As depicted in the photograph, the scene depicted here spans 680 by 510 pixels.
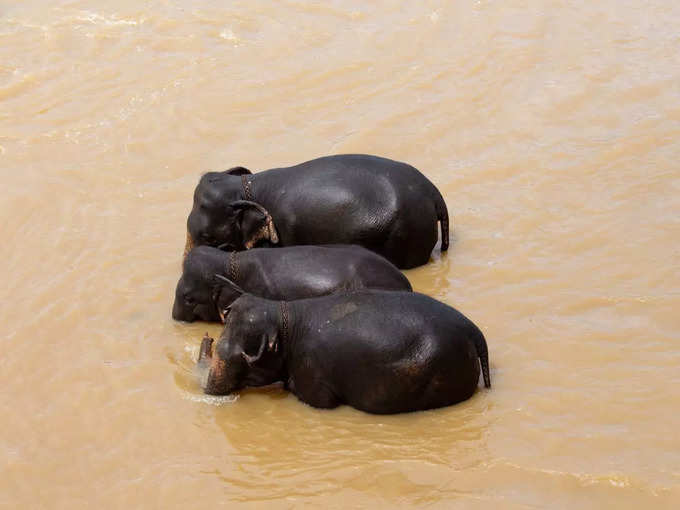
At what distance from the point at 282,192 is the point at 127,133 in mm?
2923

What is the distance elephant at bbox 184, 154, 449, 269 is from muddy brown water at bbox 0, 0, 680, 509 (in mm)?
365

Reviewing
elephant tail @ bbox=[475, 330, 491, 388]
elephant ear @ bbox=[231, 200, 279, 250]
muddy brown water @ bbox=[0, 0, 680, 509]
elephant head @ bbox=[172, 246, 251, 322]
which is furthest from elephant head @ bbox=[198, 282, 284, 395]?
elephant ear @ bbox=[231, 200, 279, 250]

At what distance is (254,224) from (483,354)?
96.2 inches

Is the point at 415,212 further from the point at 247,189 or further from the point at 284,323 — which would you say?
the point at 284,323

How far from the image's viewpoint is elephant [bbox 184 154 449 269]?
7496mm

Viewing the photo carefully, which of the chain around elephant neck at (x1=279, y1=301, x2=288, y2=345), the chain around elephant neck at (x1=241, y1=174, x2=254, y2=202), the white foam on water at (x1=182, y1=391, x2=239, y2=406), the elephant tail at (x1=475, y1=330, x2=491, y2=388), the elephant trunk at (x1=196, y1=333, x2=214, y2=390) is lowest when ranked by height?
the white foam on water at (x1=182, y1=391, x2=239, y2=406)

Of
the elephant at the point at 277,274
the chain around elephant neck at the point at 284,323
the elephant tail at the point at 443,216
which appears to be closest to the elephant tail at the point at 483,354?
the elephant at the point at 277,274

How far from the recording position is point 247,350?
6.21m

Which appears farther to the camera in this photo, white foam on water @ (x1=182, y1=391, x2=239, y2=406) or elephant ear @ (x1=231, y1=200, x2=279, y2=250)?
elephant ear @ (x1=231, y1=200, x2=279, y2=250)

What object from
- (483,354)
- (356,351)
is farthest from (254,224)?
(483,354)

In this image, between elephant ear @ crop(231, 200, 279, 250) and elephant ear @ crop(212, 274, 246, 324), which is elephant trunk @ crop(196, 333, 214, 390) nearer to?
elephant ear @ crop(212, 274, 246, 324)

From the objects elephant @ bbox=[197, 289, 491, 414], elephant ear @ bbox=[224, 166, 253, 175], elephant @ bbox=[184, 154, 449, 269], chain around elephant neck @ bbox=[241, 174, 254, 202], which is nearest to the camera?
elephant @ bbox=[197, 289, 491, 414]

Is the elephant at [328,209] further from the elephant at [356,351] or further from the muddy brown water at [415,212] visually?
the elephant at [356,351]

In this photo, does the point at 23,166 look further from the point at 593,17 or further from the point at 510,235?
the point at 593,17
